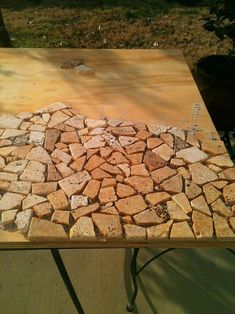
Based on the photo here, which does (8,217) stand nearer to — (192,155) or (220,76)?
(192,155)

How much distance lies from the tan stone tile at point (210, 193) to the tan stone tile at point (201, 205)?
19 millimetres

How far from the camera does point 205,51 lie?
405 cm

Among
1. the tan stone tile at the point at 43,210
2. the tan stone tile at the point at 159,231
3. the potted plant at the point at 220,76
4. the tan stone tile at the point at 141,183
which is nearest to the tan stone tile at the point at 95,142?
the tan stone tile at the point at 141,183

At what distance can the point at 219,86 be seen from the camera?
2338 mm

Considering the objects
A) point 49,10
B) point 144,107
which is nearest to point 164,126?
point 144,107

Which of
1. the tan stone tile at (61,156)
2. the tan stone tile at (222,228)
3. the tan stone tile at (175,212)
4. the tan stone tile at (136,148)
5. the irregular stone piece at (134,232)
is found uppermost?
the tan stone tile at (61,156)

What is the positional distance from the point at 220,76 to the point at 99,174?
1.51m

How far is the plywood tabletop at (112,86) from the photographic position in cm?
163

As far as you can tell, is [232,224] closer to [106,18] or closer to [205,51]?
[205,51]

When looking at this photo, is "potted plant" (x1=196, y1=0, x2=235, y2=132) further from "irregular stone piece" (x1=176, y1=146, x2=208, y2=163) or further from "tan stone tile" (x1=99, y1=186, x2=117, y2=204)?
"tan stone tile" (x1=99, y1=186, x2=117, y2=204)

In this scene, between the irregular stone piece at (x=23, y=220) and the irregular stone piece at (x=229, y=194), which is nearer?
the irregular stone piece at (x=23, y=220)

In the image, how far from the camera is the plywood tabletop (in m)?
1.63

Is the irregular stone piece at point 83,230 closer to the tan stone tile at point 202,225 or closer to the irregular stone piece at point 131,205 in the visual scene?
the irregular stone piece at point 131,205

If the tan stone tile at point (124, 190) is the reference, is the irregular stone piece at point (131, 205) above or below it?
below
